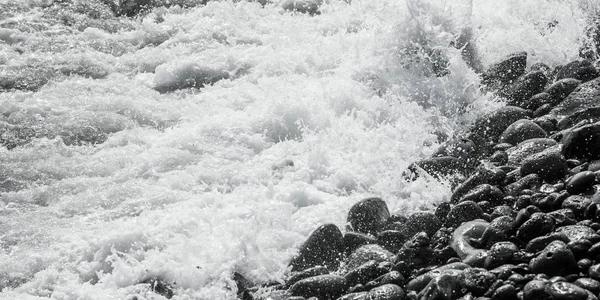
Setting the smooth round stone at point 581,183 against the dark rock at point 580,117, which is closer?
the smooth round stone at point 581,183

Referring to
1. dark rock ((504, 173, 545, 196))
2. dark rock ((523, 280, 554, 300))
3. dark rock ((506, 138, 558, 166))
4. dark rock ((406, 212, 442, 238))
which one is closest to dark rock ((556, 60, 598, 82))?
dark rock ((506, 138, 558, 166))

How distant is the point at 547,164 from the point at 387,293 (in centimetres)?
196

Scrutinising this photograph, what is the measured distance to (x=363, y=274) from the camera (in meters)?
4.80

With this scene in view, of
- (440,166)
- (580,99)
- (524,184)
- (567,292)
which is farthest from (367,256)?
(580,99)

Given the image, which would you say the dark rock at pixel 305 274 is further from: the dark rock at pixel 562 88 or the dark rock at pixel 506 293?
the dark rock at pixel 562 88

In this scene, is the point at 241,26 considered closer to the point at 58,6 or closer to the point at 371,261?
the point at 58,6

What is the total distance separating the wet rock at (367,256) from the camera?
4992 mm

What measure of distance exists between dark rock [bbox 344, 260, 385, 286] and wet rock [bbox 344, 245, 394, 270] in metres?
0.16

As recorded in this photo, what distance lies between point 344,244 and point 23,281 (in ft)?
8.89

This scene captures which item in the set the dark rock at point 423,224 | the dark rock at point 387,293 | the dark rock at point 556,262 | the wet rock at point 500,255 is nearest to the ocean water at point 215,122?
the dark rock at point 423,224

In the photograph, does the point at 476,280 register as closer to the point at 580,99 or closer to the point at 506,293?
the point at 506,293

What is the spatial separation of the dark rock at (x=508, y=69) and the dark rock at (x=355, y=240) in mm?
3395

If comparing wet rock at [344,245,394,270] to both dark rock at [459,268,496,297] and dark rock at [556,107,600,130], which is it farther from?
dark rock at [556,107,600,130]

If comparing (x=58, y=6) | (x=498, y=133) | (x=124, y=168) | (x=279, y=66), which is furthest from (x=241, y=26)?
(x=498, y=133)
